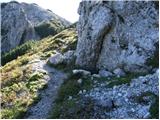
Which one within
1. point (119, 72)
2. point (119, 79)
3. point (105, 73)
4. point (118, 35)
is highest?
point (118, 35)

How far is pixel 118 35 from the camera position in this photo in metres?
42.6

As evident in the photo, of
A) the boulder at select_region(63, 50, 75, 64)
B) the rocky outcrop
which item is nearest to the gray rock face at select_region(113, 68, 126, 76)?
the boulder at select_region(63, 50, 75, 64)

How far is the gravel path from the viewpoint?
33656mm

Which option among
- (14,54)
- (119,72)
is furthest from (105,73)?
(14,54)

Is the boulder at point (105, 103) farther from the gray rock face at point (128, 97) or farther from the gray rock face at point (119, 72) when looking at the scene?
the gray rock face at point (119, 72)

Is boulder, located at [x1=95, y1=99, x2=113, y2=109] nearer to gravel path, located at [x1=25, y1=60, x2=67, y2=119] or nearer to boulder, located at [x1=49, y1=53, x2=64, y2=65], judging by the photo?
gravel path, located at [x1=25, y1=60, x2=67, y2=119]

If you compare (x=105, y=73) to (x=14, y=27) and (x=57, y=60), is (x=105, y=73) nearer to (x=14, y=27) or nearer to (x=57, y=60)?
(x=57, y=60)

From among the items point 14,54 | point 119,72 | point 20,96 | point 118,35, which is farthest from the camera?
point 14,54

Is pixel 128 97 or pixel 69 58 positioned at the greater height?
pixel 128 97

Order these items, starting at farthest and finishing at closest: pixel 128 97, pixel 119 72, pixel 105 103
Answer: pixel 119 72 → pixel 128 97 → pixel 105 103

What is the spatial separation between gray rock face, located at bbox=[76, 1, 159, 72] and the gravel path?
3353 millimetres

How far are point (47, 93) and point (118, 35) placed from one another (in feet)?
33.1

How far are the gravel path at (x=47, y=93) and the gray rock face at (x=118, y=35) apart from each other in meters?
3.35

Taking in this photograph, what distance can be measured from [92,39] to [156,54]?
8062 mm
